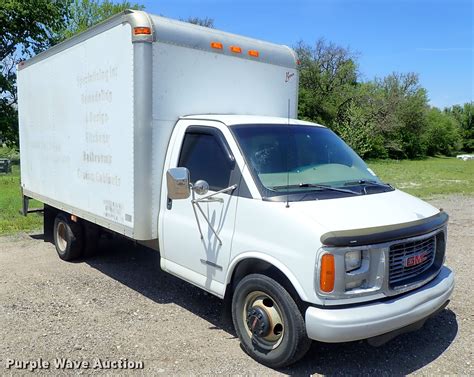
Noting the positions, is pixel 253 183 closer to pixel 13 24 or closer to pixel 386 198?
pixel 386 198

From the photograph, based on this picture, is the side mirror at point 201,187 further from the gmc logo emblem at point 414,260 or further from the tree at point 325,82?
the tree at point 325,82

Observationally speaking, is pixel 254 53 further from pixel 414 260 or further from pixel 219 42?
pixel 414 260

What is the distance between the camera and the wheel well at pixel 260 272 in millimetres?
3619

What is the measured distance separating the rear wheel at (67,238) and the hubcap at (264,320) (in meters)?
3.73

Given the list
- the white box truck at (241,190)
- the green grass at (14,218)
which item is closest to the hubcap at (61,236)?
the white box truck at (241,190)

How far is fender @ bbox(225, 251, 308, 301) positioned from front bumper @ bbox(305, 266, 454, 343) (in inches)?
6.3

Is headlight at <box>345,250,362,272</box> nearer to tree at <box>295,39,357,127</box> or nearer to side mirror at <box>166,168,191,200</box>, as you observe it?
side mirror at <box>166,168,191,200</box>

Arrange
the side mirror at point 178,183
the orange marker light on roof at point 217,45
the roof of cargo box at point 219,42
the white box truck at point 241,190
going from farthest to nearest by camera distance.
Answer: the orange marker light on roof at point 217,45
the roof of cargo box at point 219,42
the side mirror at point 178,183
the white box truck at point 241,190

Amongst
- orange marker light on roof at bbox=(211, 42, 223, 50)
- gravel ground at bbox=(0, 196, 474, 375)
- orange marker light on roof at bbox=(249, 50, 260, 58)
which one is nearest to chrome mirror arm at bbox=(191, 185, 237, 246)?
gravel ground at bbox=(0, 196, 474, 375)

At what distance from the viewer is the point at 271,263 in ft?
12.1

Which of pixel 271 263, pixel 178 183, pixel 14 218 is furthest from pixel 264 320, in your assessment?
pixel 14 218

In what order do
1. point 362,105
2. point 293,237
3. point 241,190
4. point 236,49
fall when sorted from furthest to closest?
point 362,105 → point 236,49 → point 241,190 → point 293,237

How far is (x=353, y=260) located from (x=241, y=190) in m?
1.15

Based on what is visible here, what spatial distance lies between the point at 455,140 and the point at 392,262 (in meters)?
85.5
